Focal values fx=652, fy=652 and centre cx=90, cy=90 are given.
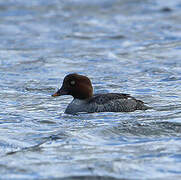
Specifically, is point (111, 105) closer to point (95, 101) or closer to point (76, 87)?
point (95, 101)

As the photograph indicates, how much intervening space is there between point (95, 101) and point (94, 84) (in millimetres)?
3431

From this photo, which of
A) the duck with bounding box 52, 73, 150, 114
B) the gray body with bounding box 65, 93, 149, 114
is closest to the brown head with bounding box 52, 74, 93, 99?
the duck with bounding box 52, 73, 150, 114

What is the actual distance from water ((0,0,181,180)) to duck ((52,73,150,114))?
18 cm

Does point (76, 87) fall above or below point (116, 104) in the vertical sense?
above

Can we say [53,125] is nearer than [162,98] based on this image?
Yes

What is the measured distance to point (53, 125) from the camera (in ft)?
35.7

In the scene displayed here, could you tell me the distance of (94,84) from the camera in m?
15.3

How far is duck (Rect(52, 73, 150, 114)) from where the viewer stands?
1180cm

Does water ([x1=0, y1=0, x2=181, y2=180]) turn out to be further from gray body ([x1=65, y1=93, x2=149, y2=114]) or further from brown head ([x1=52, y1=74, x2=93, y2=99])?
brown head ([x1=52, y1=74, x2=93, y2=99])

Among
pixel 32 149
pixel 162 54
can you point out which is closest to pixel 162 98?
pixel 32 149

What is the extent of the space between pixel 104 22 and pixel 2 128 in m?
15.8

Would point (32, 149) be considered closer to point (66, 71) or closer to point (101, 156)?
point (101, 156)

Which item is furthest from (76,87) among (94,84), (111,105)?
(94,84)

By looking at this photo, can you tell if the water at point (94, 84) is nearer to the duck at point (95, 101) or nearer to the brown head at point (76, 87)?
the duck at point (95, 101)
